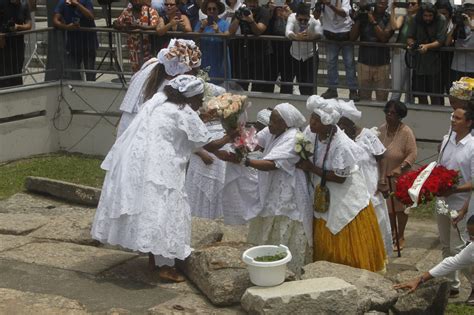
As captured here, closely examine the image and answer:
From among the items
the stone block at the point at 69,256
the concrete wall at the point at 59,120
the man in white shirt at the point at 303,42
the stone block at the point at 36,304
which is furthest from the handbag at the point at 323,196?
the concrete wall at the point at 59,120

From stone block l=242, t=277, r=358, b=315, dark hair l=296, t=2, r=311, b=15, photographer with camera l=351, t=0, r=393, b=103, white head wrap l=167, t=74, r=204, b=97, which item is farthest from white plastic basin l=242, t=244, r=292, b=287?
dark hair l=296, t=2, r=311, b=15

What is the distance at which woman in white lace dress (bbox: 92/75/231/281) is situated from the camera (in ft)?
28.4

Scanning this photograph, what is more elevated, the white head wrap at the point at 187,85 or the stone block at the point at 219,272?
the white head wrap at the point at 187,85

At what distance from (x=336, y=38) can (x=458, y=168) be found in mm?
5012

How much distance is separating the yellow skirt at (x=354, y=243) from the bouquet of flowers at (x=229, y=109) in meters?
1.16

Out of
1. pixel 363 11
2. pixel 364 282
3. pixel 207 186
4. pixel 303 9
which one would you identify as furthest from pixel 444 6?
pixel 364 282

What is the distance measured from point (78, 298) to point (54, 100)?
336 inches

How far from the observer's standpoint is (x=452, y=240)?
9891 mm

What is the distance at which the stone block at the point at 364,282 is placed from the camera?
28.2 ft

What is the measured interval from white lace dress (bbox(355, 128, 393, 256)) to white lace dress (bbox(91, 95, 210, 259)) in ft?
8.00

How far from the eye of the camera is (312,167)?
9727 mm

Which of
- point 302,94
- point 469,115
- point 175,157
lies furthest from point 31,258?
point 302,94

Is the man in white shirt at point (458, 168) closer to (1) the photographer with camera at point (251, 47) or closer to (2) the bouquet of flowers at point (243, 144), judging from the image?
(2) the bouquet of flowers at point (243, 144)

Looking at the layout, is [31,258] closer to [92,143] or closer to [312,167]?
[312,167]
